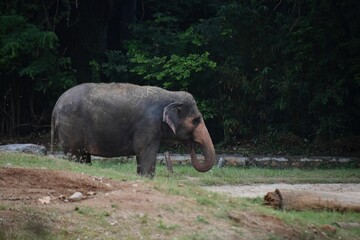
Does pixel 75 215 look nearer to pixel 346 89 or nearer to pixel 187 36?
pixel 346 89

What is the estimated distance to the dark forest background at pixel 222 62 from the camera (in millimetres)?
25641

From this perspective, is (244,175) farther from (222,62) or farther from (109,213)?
(109,213)

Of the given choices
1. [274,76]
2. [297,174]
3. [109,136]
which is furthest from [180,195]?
[274,76]

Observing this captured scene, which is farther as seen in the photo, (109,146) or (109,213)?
(109,146)

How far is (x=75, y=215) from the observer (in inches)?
416

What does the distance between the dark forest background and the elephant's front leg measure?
907 cm

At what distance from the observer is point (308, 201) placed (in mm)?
13836

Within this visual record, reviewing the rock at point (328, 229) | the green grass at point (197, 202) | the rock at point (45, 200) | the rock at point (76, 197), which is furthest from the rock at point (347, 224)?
the rock at point (45, 200)

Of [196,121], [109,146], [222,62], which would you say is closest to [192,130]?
[196,121]

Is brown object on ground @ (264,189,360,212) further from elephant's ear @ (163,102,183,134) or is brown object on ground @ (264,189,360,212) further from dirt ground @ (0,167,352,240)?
elephant's ear @ (163,102,183,134)

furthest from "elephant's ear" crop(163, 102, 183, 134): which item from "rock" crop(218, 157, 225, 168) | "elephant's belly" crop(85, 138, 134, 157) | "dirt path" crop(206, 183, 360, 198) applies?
"rock" crop(218, 157, 225, 168)

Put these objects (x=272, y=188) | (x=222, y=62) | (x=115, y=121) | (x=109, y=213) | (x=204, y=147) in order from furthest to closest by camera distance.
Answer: (x=222, y=62), (x=272, y=188), (x=204, y=147), (x=115, y=121), (x=109, y=213)

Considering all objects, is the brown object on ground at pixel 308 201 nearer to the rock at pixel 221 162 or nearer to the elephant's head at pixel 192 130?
the elephant's head at pixel 192 130

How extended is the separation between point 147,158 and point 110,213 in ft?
19.6
